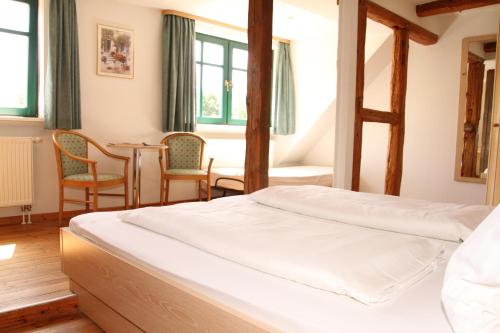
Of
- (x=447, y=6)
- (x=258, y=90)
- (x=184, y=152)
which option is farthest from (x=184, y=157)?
(x=447, y=6)

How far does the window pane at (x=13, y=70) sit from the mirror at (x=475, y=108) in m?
4.53

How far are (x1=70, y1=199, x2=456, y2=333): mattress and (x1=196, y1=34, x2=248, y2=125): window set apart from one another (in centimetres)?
397

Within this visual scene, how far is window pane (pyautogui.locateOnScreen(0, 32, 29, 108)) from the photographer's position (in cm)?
371

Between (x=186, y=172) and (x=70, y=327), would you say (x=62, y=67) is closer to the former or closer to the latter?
(x=186, y=172)

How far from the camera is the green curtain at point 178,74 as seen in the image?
4.54 meters

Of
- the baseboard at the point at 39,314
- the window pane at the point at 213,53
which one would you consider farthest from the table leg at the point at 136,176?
the baseboard at the point at 39,314

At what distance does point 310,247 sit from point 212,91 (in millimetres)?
4298

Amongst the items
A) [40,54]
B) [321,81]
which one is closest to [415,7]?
[321,81]

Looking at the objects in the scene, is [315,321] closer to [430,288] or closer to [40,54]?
[430,288]

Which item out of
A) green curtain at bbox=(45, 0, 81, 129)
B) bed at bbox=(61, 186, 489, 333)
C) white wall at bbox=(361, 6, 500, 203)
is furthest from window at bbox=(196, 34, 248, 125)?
bed at bbox=(61, 186, 489, 333)

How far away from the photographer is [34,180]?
12.5 feet

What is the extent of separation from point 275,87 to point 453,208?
4.15 m

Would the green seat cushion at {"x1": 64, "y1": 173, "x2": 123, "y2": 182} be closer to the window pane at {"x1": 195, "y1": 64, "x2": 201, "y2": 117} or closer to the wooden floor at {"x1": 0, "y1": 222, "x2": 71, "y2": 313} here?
the wooden floor at {"x1": 0, "y1": 222, "x2": 71, "y2": 313}

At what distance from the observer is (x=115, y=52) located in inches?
167
